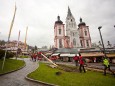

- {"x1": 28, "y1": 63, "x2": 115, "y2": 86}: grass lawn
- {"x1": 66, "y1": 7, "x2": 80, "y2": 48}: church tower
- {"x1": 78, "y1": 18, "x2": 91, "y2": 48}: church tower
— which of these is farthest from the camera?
{"x1": 78, "y1": 18, "x2": 91, "y2": 48}: church tower

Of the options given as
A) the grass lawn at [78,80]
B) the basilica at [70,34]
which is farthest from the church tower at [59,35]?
the grass lawn at [78,80]

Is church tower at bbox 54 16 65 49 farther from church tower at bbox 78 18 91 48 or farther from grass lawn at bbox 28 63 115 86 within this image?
grass lawn at bbox 28 63 115 86

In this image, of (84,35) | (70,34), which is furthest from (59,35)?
(84,35)

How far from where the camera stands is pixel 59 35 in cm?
5559

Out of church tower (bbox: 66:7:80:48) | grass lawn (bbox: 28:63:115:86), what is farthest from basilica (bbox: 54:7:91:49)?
grass lawn (bbox: 28:63:115:86)

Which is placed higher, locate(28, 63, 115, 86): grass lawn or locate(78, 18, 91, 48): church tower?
locate(78, 18, 91, 48): church tower

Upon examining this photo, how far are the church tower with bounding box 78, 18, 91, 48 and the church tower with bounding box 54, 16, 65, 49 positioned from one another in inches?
479

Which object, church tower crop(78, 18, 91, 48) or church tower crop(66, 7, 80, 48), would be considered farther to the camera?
church tower crop(78, 18, 91, 48)

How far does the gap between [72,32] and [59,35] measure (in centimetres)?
810

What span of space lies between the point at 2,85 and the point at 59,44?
47.1 meters

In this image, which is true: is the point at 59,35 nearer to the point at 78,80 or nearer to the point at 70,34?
the point at 70,34

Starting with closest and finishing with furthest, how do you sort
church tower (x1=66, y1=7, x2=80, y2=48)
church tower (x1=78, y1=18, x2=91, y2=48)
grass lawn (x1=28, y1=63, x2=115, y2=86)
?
grass lawn (x1=28, y1=63, x2=115, y2=86), church tower (x1=66, y1=7, x2=80, y2=48), church tower (x1=78, y1=18, x2=91, y2=48)

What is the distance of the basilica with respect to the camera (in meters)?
54.8

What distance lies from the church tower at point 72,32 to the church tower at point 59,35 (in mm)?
3563
